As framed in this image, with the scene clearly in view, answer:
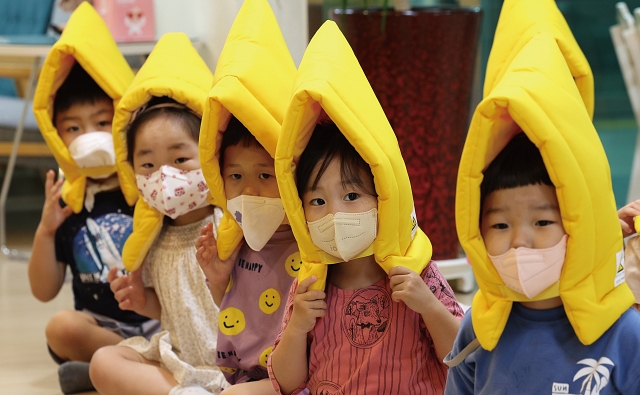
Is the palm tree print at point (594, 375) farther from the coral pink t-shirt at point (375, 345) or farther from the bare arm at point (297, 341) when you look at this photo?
the bare arm at point (297, 341)

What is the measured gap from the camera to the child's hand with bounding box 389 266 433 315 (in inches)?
50.1

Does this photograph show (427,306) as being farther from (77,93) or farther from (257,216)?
(77,93)

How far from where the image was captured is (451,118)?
2381mm

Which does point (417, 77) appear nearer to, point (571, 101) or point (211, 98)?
→ point (211, 98)

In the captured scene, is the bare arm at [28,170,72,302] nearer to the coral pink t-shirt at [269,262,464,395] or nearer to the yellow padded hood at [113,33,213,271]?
the yellow padded hood at [113,33,213,271]

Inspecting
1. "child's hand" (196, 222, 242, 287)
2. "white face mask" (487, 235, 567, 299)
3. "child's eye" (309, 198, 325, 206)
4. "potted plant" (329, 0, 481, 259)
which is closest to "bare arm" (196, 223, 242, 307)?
"child's hand" (196, 222, 242, 287)

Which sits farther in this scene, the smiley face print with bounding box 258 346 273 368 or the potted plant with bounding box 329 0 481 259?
the potted plant with bounding box 329 0 481 259

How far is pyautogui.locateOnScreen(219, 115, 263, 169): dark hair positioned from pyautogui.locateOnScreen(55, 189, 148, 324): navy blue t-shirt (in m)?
0.56

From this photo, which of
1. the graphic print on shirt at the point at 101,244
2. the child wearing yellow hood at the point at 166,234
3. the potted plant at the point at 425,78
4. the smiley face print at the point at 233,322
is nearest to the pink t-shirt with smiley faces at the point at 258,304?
the smiley face print at the point at 233,322

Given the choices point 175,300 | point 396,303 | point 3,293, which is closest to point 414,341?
point 396,303

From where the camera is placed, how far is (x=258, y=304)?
1620 millimetres

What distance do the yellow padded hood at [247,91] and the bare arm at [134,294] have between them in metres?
0.29

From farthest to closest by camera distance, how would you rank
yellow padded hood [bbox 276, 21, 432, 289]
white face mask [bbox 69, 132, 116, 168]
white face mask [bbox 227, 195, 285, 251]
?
white face mask [bbox 69, 132, 116, 168], white face mask [bbox 227, 195, 285, 251], yellow padded hood [bbox 276, 21, 432, 289]

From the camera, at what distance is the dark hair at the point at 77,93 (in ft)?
6.57
